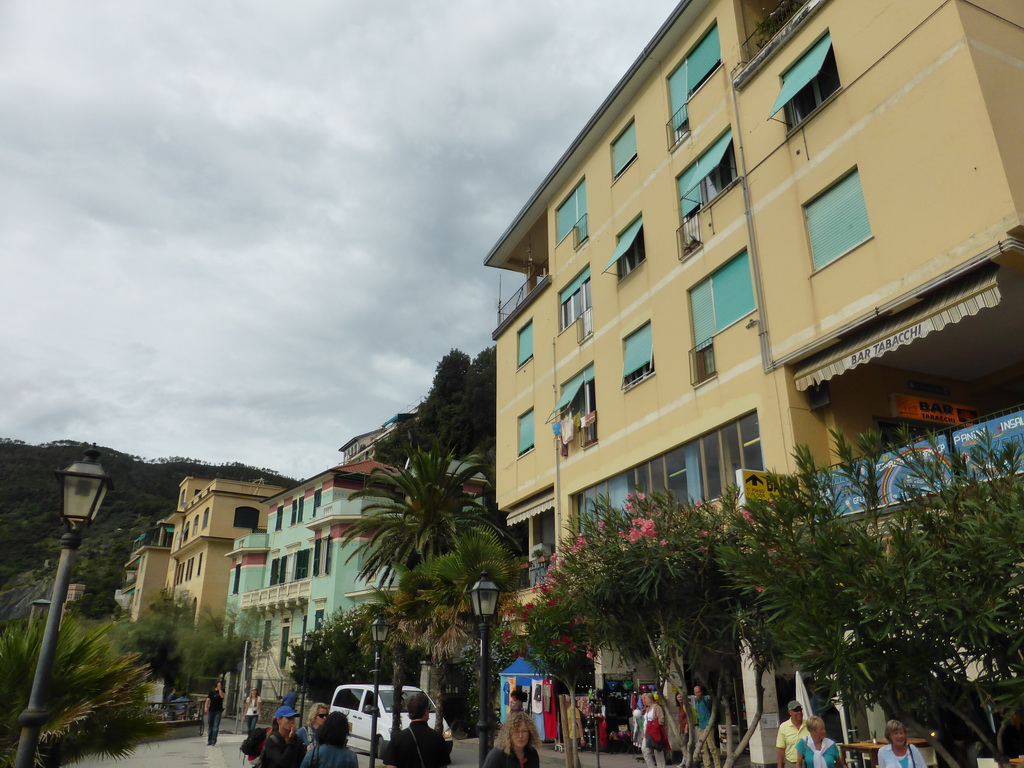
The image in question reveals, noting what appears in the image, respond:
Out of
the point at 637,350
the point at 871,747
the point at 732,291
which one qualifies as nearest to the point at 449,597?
the point at 637,350

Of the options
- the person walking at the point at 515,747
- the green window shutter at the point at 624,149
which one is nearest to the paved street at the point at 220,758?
the person walking at the point at 515,747

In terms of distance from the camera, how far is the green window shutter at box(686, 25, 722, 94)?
61.7ft

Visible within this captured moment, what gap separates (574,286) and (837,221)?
1076 centimetres

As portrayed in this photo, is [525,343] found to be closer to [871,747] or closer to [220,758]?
[220,758]

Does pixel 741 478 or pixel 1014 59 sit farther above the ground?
pixel 1014 59

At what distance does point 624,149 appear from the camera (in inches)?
885

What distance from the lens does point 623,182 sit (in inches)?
866

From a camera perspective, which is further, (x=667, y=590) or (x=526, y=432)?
(x=526, y=432)

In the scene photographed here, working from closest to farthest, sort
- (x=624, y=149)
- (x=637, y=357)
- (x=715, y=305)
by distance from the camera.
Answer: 1. (x=715, y=305)
2. (x=637, y=357)
3. (x=624, y=149)

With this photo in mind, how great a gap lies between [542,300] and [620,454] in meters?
7.91

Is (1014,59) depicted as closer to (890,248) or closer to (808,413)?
(890,248)

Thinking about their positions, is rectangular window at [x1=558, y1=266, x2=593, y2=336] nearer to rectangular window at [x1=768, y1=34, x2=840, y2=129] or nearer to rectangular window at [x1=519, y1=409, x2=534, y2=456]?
rectangular window at [x1=519, y1=409, x2=534, y2=456]

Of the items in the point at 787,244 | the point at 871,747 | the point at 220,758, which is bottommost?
the point at 220,758

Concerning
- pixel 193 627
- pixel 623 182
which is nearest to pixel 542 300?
pixel 623 182
